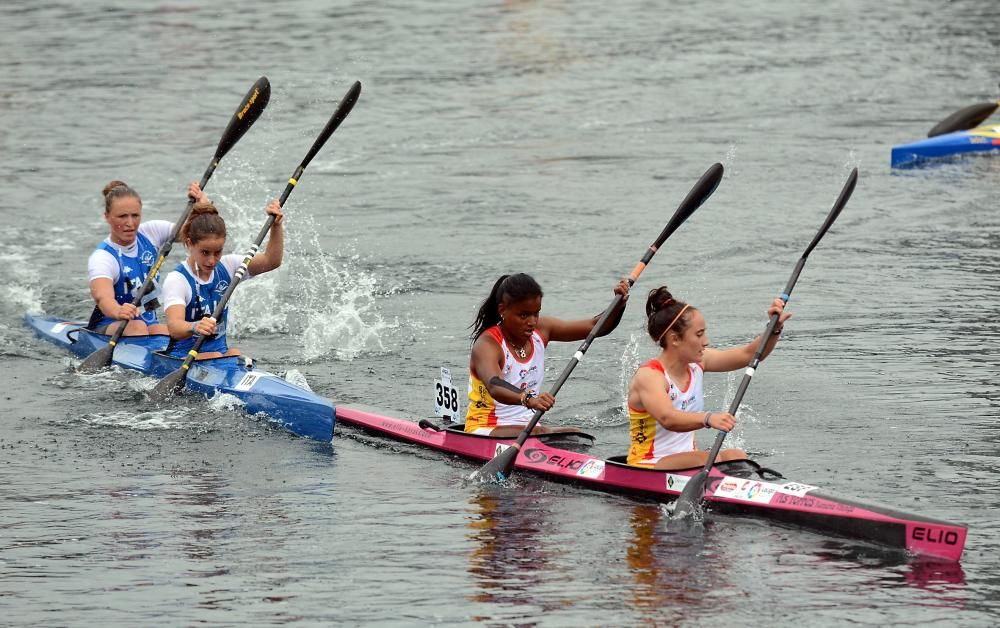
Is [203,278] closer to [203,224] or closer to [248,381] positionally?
[203,224]

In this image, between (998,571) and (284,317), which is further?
(284,317)

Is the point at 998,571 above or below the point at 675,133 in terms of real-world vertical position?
below

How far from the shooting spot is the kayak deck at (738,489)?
7.76 meters

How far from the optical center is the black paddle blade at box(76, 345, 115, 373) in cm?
1201

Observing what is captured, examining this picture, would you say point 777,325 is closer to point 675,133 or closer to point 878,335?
point 878,335

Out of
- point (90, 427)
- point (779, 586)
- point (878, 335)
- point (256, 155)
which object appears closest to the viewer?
point (779, 586)

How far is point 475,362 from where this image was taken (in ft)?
31.4

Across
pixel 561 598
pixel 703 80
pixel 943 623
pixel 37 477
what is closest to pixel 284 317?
pixel 37 477

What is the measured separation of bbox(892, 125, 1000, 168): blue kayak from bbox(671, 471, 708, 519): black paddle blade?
11902 millimetres

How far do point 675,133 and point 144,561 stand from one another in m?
15.0

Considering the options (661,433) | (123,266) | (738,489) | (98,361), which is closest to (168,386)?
(98,361)

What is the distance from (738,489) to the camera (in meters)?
8.48

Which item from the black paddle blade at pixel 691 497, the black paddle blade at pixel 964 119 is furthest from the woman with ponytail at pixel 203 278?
the black paddle blade at pixel 964 119

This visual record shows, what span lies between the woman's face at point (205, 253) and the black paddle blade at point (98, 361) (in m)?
1.34
